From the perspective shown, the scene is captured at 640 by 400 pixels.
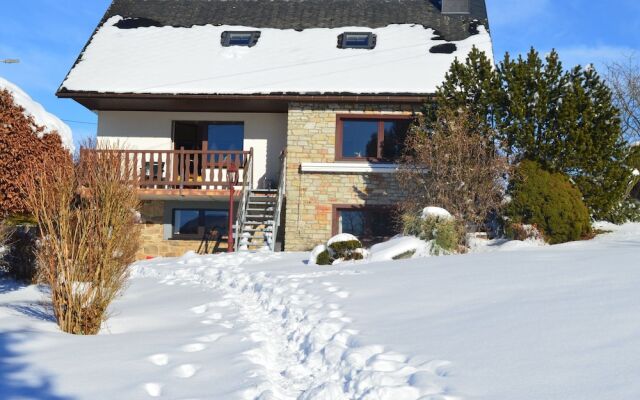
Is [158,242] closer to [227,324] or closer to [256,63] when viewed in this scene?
[256,63]

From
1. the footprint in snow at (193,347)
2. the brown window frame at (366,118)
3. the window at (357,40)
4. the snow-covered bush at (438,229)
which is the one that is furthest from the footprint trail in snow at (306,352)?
the window at (357,40)

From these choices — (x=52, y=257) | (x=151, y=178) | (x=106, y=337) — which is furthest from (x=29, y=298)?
(x=151, y=178)

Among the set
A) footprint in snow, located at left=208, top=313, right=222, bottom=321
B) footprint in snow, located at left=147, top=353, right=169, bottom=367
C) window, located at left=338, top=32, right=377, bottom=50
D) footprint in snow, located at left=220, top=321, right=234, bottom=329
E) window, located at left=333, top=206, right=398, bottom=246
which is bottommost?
footprint in snow, located at left=208, top=313, right=222, bottom=321

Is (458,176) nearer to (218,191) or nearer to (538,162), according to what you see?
(538,162)

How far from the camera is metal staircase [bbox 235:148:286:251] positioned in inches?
516

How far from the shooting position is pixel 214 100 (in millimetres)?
14406

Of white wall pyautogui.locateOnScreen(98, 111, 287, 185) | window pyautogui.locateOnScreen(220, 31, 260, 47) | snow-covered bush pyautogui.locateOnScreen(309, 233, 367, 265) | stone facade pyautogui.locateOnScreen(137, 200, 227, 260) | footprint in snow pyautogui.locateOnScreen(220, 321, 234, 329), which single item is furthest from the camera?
window pyautogui.locateOnScreen(220, 31, 260, 47)

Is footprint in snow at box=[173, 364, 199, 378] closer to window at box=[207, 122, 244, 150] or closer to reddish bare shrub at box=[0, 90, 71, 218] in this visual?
reddish bare shrub at box=[0, 90, 71, 218]

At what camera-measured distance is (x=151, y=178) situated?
1397cm

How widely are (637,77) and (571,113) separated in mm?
16471

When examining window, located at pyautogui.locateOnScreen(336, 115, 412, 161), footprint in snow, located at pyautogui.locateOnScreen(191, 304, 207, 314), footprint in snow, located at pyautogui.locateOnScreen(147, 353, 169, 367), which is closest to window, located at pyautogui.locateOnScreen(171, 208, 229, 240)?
window, located at pyautogui.locateOnScreen(336, 115, 412, 161)

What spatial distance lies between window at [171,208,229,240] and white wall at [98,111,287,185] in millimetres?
1342

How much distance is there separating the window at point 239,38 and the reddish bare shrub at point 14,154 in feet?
28.4

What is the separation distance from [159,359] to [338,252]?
5815 mm
